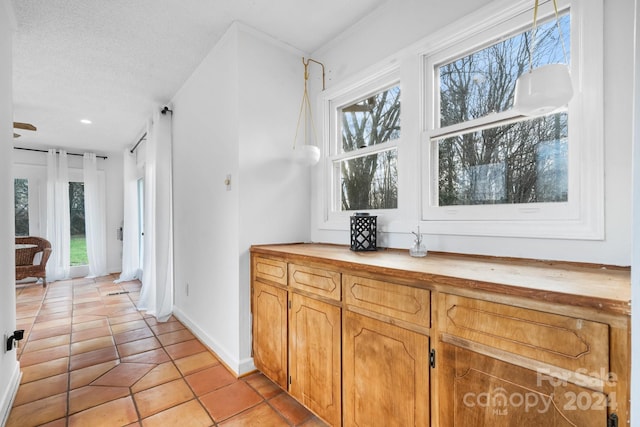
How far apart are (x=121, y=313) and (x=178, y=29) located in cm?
325

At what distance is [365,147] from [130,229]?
478 cm

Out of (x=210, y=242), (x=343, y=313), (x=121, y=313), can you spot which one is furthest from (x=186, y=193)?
(x=343, y=313)

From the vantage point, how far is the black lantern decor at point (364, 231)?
1878mm

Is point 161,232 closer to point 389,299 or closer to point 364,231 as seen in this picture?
point 364,231

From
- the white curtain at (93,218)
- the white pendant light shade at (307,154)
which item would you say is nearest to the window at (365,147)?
the white pendant light shade at (307,154)

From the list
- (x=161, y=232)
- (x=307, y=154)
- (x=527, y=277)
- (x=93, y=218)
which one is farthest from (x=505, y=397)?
(x=93, y=218)

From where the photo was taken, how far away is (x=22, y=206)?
5.25 metres

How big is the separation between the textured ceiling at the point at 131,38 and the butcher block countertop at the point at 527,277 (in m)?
1.78

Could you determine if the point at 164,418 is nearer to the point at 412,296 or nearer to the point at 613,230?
the point at 412,296

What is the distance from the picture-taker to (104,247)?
580 centimetres

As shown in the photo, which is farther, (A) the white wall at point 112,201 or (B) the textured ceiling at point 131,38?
(A) the white wall at point 112,201

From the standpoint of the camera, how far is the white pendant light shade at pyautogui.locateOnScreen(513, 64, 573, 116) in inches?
40.9

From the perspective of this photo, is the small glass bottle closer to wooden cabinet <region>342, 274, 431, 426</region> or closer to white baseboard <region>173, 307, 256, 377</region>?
wooden cabinet <region>342, 274, 431, 426</region>

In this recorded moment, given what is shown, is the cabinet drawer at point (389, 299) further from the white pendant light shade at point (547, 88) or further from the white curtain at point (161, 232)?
the white curtain at point (161, 232)
